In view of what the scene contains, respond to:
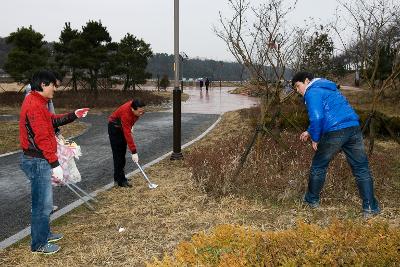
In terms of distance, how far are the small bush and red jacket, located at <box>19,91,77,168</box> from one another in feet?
6.09

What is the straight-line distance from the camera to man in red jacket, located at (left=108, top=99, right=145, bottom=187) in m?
6.06

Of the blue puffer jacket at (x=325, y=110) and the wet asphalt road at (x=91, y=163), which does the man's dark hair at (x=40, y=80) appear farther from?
the blue puffer jacket at (x=325, y=110)

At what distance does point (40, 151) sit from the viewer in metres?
4.03

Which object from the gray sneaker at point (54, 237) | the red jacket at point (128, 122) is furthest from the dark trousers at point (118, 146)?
the gray sneaker at point (54, 237)

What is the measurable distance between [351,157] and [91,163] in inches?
214

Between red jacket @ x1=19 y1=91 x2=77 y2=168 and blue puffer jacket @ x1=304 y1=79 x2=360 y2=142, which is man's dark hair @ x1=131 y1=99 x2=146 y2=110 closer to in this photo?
red jacket @ x1=19 y1=91 x2=77 y2=168

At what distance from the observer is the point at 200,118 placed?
1742 cm

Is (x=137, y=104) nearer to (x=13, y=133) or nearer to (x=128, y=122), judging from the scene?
(x=128, y=122)

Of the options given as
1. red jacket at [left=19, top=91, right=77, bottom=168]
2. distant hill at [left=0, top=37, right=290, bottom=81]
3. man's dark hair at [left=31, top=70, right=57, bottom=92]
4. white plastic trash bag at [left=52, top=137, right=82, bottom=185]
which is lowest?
distant hill at [left=0, top=37, right=290, bottom=81]

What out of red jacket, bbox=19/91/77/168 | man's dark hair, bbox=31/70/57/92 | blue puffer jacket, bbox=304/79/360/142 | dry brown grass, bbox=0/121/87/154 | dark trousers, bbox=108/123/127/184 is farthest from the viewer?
dry brown grass, bbox=0/121/87/154

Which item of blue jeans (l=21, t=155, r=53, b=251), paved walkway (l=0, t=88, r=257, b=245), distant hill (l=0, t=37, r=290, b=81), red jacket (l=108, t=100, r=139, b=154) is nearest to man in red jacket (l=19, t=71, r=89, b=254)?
blue jeans (l=21, t=155, r=53, b=251)

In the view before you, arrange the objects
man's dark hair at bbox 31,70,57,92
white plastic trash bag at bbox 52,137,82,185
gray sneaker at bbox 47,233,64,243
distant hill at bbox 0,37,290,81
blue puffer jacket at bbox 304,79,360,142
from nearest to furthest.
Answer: man's dark hair at bbox 31,70,57,92 < gray sneaker at bbox 47,233,64,243 < blue puffer jacket at bbox 304,79,360,142 < white plastic trash bag at bbox 52,137,82,185 < distant hill at bbox 0,37,290,81

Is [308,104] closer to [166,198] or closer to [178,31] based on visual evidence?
[166,198]

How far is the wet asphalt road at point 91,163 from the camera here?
18.2 feet
